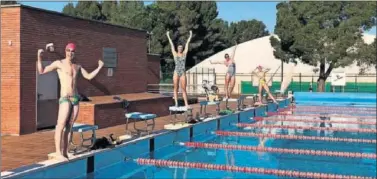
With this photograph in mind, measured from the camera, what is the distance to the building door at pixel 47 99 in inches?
428

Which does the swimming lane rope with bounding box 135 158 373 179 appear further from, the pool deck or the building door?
the building door

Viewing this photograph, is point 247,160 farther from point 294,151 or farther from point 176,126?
point 176,126

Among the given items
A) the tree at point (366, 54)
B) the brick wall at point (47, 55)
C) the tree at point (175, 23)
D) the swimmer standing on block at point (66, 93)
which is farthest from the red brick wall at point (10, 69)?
the tree at point (175, 23)

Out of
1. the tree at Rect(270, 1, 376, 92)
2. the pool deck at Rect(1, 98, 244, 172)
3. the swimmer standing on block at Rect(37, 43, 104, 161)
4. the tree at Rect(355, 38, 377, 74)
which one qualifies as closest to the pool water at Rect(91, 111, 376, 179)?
the pool deck at Rect(1, 98, 244, 172)

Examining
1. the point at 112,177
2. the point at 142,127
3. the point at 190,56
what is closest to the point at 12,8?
the point at 142,127

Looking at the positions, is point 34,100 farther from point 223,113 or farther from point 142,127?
point 223,113

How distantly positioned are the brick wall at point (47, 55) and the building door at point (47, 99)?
290mm

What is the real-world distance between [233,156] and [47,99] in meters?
4.82

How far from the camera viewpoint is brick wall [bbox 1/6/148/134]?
33.1 ft

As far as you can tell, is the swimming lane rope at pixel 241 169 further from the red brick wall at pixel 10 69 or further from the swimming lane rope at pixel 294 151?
the red brick wall at pixel 10 69

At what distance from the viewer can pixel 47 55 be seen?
434 inches

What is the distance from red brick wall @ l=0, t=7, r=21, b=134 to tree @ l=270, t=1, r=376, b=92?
23815 millimetres

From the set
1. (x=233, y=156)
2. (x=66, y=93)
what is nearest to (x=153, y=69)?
(x=233, y=156)

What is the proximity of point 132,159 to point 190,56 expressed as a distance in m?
44.1
